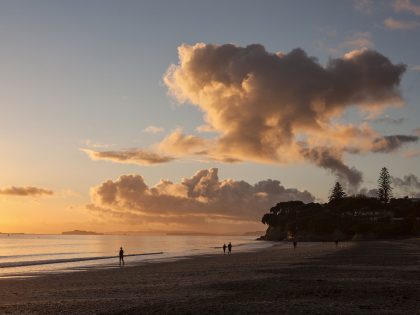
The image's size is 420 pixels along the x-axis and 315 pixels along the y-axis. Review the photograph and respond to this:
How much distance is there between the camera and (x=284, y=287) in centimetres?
2348

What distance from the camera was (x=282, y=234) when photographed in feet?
646

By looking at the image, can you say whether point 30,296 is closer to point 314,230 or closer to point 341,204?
point 314,230

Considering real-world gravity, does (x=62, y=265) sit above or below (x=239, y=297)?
below

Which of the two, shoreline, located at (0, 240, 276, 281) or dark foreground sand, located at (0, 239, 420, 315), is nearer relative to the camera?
dark foreground sand, located at (0, 239, 420, 315)

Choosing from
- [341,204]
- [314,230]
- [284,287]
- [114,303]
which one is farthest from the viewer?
[341,204]

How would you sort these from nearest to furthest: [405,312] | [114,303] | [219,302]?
[405,312]
[219,302]
[114,303]

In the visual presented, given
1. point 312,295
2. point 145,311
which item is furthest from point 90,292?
point 312,295

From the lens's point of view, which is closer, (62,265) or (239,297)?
(239,297)

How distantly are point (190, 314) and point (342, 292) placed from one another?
8.07m

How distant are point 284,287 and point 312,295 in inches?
138

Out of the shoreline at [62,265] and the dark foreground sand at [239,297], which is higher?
the dark foreground sand at [239,297]

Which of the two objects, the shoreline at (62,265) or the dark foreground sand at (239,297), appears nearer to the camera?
the dark foreground sand at (239,297)

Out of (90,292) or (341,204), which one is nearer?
(90,292)

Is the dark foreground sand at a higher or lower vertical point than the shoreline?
higher
